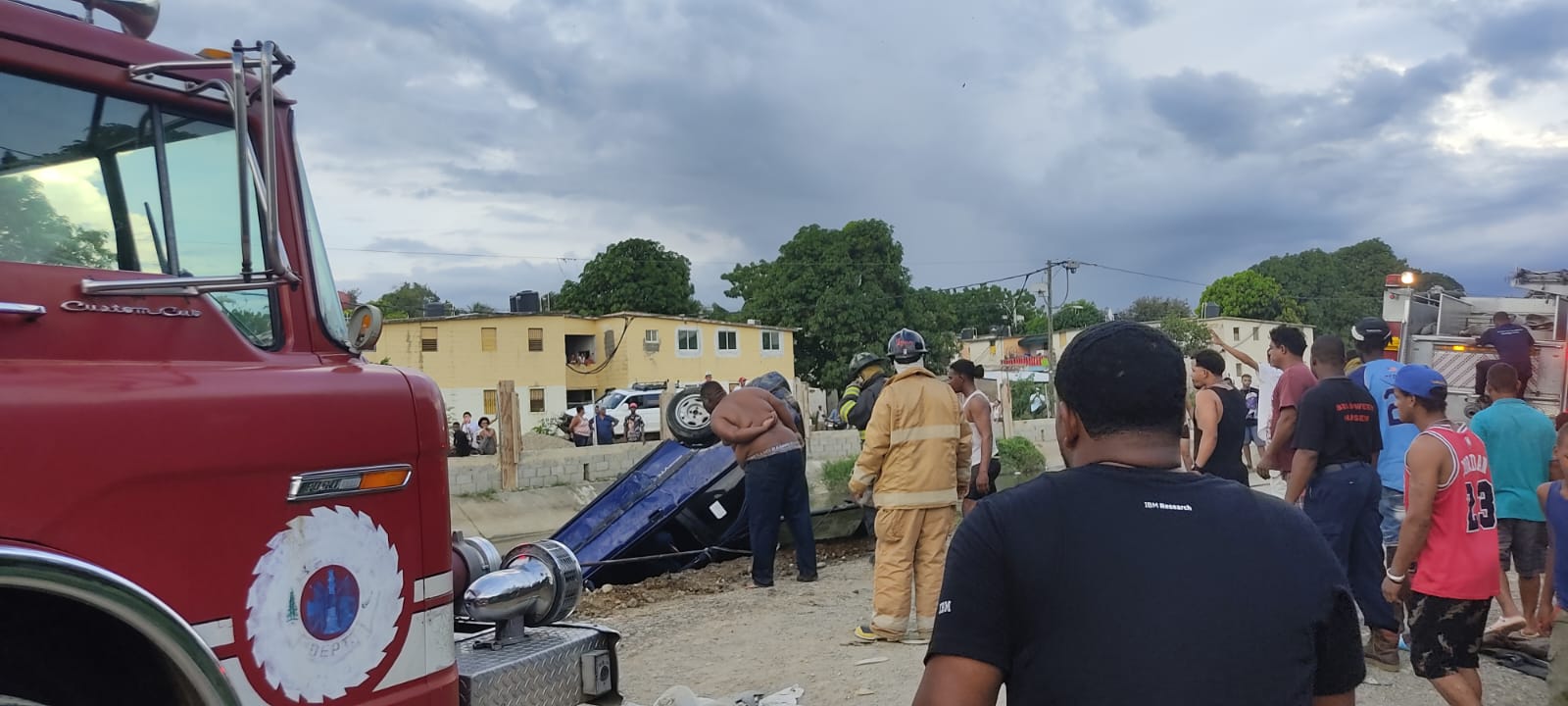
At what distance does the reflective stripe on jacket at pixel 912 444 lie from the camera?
19.6ft

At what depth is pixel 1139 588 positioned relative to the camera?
5.24 feet

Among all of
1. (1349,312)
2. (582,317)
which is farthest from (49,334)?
(1349,312)

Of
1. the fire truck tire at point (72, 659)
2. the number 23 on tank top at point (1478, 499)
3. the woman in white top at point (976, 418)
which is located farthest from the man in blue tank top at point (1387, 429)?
the fire truck tire at point (72, 659)

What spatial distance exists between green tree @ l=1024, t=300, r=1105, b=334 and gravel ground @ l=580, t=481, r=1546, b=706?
65406 millimetres

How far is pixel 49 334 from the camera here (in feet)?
6.91

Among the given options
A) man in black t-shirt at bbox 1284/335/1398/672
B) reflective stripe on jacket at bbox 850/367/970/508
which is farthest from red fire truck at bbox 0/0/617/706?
man in black t-shirt at bbox 1284/335/1398/672

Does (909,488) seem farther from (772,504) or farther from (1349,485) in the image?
(1349,485)

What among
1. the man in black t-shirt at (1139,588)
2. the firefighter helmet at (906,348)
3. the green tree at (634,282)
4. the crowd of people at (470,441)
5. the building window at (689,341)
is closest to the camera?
the man in black t-shirt at (1139,588)

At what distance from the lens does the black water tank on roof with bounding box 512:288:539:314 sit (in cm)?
3794

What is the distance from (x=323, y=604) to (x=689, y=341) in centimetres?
3841

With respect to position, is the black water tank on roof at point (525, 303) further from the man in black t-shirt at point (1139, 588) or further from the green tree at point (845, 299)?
the man in black t-shirt at point (1139, 588)

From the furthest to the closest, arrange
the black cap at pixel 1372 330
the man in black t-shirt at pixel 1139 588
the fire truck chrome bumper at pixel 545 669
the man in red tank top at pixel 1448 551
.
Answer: the black cap at pixel 1372 330 → the man in red tank top at pixel 1448 551 → the fire truck chrome bumper at pixel 545 669 → the man in black t-shirt at pixel 1139 588

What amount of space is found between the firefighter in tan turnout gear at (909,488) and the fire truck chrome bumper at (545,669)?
8.97 feet

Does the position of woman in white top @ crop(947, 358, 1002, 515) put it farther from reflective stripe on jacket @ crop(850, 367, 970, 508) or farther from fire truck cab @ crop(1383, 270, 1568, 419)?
fire truck cab @ crop(1383, 270, 1568, 419)
